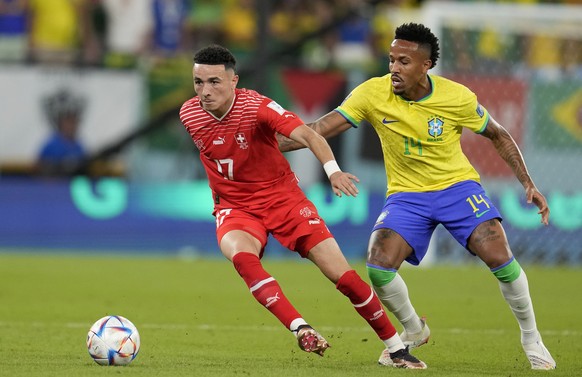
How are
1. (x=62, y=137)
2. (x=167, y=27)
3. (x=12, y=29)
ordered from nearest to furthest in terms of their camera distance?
(x=62, y=137), (x=12, y=29), (x=167, y=27)

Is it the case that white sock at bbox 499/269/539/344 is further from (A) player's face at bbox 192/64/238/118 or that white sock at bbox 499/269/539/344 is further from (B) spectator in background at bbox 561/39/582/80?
(B) spectator in background at bbox 561/39/582/80

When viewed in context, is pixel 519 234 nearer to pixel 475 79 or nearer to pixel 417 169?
pixel 475 79

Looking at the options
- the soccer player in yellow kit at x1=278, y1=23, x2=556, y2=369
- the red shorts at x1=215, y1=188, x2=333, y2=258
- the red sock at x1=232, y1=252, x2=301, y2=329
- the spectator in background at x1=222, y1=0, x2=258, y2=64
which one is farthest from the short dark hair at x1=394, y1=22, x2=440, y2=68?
the spectator in background at x1=222, y1=0, x2=258, y2=64

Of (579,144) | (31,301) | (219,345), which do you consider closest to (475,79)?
(579,144)

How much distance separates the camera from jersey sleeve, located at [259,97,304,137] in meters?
7.43

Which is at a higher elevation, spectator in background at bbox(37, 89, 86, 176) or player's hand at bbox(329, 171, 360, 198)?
player's hand at bbox(329, 171, 360, 198)

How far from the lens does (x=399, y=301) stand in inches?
311

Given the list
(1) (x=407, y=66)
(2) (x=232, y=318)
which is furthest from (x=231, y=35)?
(1) (x=407, y=66)

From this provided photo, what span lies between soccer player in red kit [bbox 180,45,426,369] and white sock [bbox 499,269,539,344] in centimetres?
75

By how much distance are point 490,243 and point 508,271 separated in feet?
0.71

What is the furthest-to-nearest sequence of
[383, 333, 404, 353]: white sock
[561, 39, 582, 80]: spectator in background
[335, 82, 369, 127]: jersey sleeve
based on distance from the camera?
1. [561, 39, 582, 80]: spectator in background
2. [335, 82, 369, 127]: jersey sleeve
3. [383, 333, 404, 353]: white sock

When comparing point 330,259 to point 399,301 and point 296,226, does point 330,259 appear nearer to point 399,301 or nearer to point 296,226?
point 296,226

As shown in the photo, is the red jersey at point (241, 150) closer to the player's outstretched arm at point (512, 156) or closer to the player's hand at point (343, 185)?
the player's hand at point (343, 185)

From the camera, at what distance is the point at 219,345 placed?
8.81 m
